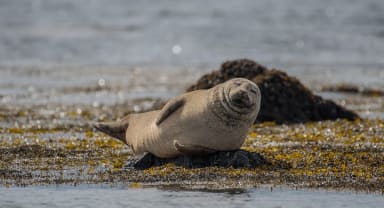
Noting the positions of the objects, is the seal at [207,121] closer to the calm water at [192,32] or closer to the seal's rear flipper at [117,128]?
the seal's rear flipper at [117,128]

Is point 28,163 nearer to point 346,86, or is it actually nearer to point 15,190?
point 15,190

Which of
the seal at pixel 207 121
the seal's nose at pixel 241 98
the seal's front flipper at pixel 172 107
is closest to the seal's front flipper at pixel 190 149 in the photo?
the seal at pixel 207 121

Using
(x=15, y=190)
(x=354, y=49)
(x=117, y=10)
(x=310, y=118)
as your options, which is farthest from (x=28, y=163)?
(x=117, y=10)

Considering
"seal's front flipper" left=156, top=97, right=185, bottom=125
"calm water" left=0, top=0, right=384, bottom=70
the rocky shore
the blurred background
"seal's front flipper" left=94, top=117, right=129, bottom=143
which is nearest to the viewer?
the rocky shore

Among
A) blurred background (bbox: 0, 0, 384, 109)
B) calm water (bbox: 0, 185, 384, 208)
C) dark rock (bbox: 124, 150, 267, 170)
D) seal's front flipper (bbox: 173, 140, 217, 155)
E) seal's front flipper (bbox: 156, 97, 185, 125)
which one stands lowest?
calm water (bbox: 0, 185, 384, 208)

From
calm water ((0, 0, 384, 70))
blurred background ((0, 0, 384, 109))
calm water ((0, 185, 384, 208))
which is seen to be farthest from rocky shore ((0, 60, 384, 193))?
calm water ((0, 0, 384, 70))

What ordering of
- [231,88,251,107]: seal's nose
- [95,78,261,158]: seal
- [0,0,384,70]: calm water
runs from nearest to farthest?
[231,88,251,107]: seal's nose, [95,78,261,158]: seal, [0,0,384,70]: calm water

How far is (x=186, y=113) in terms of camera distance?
9.12 m

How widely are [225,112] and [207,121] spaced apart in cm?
20

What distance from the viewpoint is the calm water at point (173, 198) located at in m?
7.35

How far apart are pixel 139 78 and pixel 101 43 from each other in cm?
950

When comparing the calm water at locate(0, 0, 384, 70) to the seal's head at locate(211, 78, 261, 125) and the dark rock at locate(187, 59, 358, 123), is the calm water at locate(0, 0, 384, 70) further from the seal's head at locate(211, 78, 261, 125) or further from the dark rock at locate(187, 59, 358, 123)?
the seal's head at locate(211, 78, 261, 125)

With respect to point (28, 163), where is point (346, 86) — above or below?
above

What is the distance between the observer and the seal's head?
873cm
